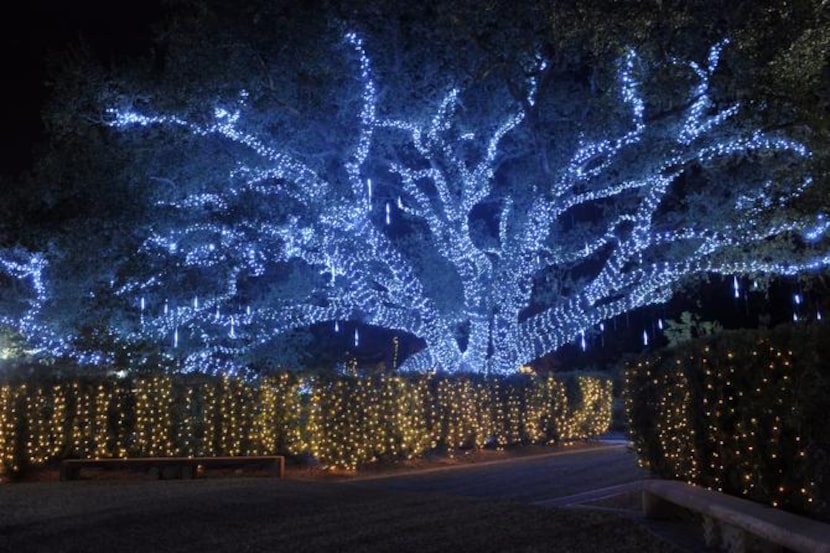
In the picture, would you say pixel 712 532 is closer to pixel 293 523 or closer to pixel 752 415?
pixel 752 415

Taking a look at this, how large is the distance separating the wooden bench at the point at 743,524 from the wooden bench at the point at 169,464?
752cm

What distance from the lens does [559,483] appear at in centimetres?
1164

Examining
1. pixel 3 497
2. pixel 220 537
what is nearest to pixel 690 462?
pixel 220 537

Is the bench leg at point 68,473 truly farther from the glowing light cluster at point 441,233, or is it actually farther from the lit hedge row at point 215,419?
the glowing light cluster at point 441,233

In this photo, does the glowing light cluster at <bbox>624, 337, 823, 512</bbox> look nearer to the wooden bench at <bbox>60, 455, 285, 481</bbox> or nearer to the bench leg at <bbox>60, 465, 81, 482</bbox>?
the wooden bench at <bbox>60, 455, 285, 481</bbox>

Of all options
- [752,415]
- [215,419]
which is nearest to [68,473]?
[215,419]

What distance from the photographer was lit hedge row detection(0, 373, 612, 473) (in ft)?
45.5

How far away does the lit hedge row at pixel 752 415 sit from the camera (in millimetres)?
5930

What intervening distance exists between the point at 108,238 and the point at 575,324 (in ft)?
34.0

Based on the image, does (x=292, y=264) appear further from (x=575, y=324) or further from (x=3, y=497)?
(x=3, y=497)

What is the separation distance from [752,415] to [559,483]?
5100mm

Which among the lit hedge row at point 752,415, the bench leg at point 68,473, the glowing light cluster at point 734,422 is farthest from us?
the bench leg at point 68,473

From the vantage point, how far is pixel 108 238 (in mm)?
16719

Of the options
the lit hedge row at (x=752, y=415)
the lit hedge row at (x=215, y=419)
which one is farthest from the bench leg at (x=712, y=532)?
the lit hedge row at (x=215, y=419)
